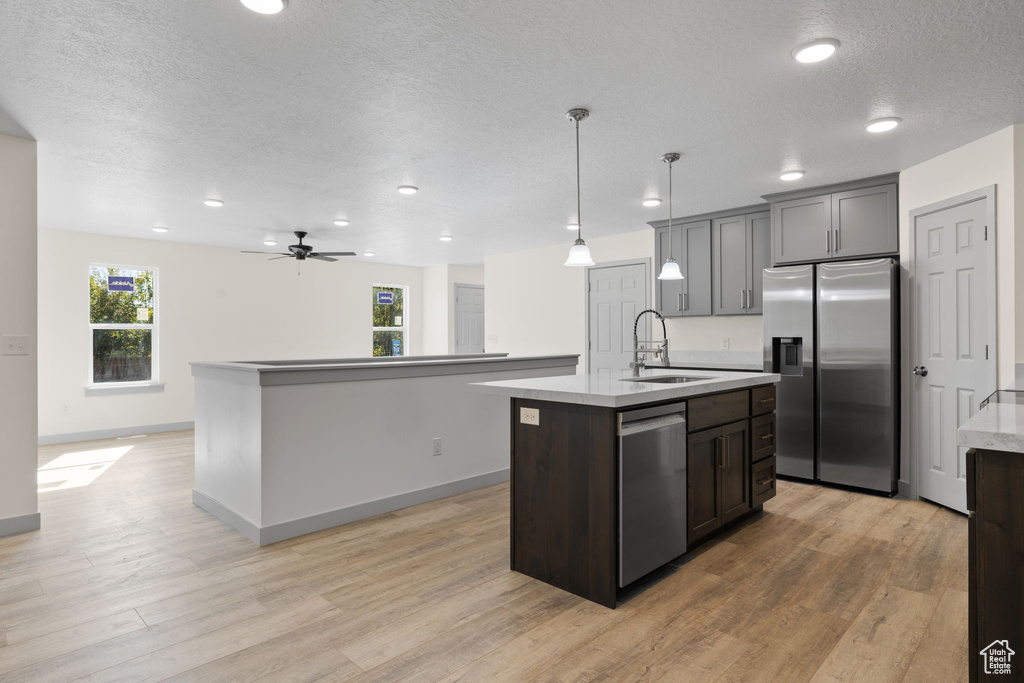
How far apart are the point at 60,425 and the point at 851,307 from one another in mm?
8029

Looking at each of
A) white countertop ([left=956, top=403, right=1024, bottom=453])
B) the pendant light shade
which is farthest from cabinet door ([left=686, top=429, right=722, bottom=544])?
white countertop ([left=956, top=403, right=1024, bottom=453])

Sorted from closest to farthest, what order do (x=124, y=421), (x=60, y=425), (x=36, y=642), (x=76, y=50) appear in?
(x=36, y=642)
(x=76, y=50)
(x=60, y=425)
(x=124, y=421)

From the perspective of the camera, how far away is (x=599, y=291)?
6750 mm

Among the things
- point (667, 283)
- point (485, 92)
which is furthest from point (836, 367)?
point (485, 92)

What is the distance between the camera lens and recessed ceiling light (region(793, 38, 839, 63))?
2285 millimetres

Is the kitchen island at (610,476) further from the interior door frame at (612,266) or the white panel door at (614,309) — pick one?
the white panel door at (614,309)

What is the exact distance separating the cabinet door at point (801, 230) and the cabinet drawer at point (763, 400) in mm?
1655

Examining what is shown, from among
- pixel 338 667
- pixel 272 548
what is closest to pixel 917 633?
→ pixel 338 667

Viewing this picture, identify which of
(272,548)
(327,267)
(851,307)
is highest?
(327,267)

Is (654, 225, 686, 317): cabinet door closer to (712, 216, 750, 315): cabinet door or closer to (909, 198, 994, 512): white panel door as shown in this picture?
(712, 216, 750, 315): cabinet door

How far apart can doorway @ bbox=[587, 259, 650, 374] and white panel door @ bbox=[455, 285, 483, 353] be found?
3.07 metres

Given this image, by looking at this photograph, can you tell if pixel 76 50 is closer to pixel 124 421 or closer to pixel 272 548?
pixel 272 548

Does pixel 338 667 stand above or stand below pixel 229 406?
below

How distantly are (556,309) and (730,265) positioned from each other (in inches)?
98.5
